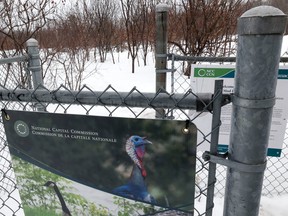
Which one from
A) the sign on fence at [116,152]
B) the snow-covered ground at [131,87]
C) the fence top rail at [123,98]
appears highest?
the fence top rail at [123,98]

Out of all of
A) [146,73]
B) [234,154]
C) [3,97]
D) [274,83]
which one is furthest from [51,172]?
[146,73]

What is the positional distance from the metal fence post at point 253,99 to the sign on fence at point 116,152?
138 mm

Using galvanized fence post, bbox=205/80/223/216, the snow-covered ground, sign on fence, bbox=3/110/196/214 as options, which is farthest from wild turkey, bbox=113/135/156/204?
galvanized fence post, bbox=205/80/223/216

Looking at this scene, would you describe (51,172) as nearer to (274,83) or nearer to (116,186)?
(116,186)

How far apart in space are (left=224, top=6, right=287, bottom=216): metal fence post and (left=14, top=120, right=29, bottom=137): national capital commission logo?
75cm

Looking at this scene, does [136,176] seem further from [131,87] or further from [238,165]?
[131,87]

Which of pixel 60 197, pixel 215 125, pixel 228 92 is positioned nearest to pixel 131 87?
pixel 228 92

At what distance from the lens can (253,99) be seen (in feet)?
2.35

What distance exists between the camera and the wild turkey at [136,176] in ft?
2.88

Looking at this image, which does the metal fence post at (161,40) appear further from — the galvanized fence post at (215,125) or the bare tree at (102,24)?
the bare tree at (102,24)

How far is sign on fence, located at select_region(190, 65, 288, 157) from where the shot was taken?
1922mm

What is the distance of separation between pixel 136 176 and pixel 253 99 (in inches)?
18.6

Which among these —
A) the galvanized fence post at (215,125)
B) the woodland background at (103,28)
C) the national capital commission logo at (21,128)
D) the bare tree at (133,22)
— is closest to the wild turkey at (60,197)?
the national capital commission logo at (21,128)

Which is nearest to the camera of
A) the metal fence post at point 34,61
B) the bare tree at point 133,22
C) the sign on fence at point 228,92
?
the sign on fence at point 228,92
